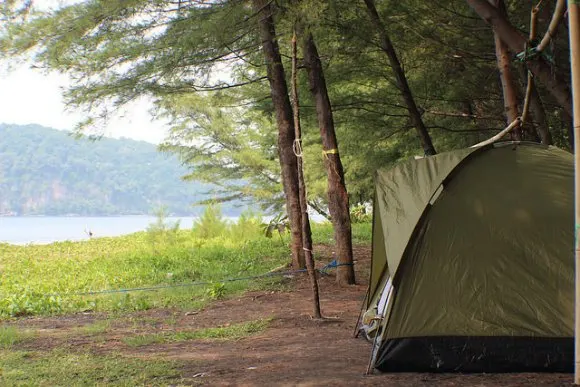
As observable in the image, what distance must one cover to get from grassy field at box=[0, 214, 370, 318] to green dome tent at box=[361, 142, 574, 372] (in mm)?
4454

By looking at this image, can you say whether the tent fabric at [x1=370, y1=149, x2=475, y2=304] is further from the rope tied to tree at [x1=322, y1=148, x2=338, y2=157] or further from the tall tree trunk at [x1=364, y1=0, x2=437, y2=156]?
→ the tall tree trunk at [x1=364, y1=0, x2=437, y2=156]

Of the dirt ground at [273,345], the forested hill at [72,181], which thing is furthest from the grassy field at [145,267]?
the forested hill at [72,181]

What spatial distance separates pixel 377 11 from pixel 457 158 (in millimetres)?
5053

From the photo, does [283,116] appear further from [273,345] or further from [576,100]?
[576,100]

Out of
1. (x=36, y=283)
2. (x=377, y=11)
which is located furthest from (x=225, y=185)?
(x=377, y=11)

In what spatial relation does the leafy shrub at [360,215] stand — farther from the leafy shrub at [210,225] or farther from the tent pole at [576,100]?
the tent pole at [576,100]

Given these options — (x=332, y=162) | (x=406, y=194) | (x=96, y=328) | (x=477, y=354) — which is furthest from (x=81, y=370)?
(x=332, y=162)

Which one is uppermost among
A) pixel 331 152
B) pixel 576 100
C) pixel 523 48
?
pixel 523 48

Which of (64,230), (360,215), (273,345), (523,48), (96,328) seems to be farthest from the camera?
(64,230)

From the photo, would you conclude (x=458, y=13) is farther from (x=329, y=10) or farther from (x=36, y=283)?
(x=36, y=283)

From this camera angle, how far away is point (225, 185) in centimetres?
2772

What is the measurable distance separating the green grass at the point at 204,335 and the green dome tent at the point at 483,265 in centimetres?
210

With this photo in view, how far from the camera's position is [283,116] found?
1012 centimetres

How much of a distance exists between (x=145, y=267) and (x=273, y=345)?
7.23 m
